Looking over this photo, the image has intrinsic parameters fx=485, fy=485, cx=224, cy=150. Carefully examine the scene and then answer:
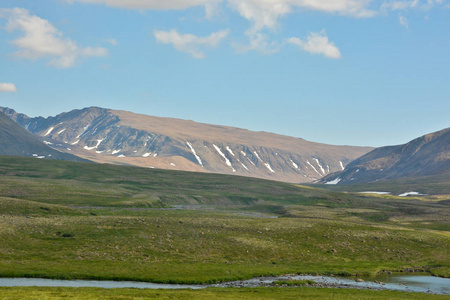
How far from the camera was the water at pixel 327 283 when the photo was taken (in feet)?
160

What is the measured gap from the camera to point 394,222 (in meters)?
118

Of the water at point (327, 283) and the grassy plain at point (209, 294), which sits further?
the water at point (327, 283)

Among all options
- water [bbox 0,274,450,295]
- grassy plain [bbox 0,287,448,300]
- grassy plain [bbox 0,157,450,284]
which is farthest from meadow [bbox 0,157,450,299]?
water [bbox 0,274,450,295]

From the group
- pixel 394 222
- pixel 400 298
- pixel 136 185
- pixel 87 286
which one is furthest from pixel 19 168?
pixel 400 298

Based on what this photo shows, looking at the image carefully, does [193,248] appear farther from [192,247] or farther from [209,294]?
[209,294]

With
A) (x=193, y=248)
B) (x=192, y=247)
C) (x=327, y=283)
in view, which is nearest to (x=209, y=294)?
(x=327, y=283)

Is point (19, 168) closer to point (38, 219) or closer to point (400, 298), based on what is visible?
point (38, 219)

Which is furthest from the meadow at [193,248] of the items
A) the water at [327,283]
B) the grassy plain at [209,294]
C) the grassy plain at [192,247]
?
the water at [327,283]

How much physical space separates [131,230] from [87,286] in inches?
1035

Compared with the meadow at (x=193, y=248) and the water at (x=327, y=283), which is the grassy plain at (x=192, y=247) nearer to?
the meadow at (x=193, y=248)

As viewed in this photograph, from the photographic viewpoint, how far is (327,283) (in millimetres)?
55250

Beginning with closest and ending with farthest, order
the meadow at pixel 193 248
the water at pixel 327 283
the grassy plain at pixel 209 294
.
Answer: the grassy plain at pixel 209 294 < the water at pixel 327 283 < the meadow at pixel 193 248

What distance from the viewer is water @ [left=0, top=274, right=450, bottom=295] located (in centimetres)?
4866

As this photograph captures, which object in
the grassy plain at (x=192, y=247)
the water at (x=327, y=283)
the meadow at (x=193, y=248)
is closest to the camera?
the water at (x=327, y=283)
